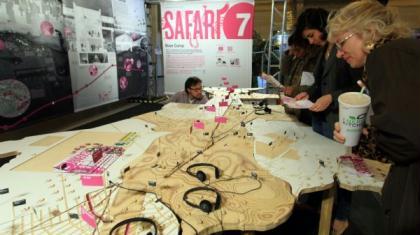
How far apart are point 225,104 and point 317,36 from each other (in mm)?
1218

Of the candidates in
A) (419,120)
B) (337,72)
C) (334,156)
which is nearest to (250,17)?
(337,72)

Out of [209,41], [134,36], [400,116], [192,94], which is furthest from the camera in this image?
[134,36]

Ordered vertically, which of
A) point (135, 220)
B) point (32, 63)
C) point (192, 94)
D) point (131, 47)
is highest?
point (131, 47)

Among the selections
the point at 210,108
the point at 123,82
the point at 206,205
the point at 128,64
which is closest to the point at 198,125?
the point at 210,108

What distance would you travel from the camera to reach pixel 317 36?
2.16m

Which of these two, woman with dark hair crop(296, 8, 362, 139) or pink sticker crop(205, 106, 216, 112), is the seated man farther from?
woman with dark hair crop(296, 8, 362, 139)

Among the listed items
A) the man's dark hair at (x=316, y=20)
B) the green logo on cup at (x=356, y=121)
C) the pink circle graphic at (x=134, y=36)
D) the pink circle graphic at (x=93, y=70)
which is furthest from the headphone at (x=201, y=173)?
the pink circle graphic at (x=134, y=36)

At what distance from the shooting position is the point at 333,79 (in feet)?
5.83

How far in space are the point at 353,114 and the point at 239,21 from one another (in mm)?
4360

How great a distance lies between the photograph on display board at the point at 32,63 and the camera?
3.09m

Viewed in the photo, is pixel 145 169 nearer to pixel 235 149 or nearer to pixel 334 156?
pixel 235 149

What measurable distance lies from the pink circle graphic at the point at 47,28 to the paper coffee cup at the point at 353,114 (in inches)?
139

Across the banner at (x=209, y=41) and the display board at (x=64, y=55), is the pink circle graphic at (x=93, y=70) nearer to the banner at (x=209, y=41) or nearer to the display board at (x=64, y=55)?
the display board at (x=64, y=55)

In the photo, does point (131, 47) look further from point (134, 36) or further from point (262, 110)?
point (262, 110)
